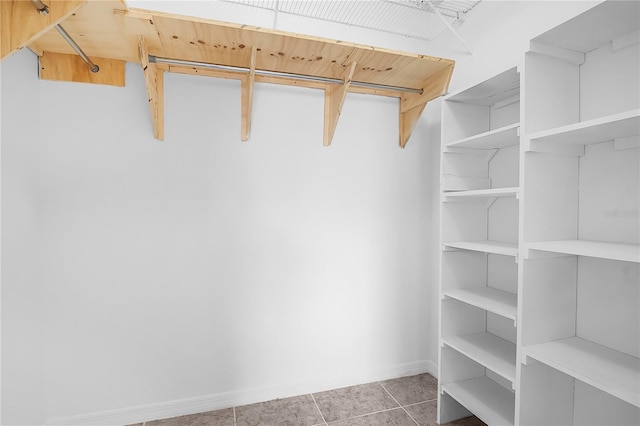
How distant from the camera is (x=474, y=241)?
1979 millimetres

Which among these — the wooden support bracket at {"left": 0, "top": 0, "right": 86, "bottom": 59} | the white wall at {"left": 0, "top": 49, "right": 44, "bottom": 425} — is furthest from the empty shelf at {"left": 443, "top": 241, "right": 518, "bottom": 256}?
the white wall at {"left": 0, "top": 49, "right": 44, "bottom": 425}

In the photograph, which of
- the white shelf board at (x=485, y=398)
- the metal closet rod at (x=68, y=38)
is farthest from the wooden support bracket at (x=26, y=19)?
the white shelf board at (x=485, y=398)

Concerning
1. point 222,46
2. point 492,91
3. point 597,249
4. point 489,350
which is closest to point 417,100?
point 492,91

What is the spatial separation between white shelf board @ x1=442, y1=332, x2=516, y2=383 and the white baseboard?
26.4 inches

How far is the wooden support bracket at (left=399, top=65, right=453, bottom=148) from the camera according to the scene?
1991 millimetres

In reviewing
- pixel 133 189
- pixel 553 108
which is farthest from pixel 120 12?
pixel 553 108

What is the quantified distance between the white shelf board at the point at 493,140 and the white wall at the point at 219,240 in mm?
475

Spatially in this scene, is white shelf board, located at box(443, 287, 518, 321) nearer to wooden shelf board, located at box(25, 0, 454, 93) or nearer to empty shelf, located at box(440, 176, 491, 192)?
empty shelf, located at box(440, 176, 491, 192)

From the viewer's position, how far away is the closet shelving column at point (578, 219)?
1294 millimetres

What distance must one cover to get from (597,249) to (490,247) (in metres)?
0.48

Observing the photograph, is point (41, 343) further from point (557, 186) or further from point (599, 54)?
point (599, 54)

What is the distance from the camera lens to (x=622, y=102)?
1.33m

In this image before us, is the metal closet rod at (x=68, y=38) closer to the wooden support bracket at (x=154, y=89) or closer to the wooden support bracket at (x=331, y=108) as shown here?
the wooden support bracket at (x=154, y=89)

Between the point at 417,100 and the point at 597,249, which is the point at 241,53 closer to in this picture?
the point at 417,100
